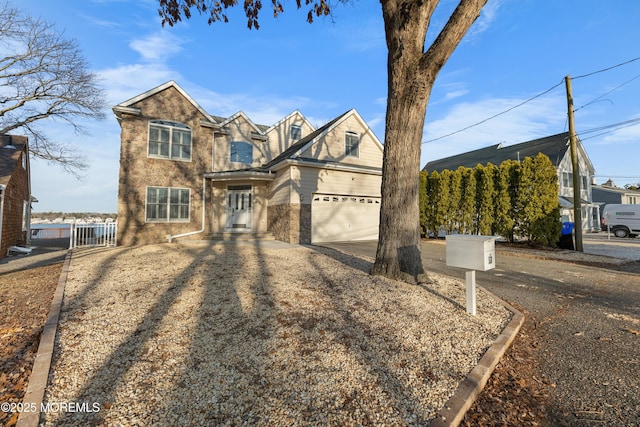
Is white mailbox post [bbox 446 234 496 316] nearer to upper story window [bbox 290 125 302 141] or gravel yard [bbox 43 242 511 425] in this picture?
gravel yard [bbox 43 242 511 425]

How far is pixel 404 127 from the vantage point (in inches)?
215

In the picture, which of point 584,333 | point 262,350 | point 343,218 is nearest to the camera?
point 262,350

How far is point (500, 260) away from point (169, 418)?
9.76 meters

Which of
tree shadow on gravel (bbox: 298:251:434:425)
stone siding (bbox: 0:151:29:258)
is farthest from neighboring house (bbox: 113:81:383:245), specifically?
tree shadow on gravel (bbox: 298:251:434:425)

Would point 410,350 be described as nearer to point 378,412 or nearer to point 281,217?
point 378,412

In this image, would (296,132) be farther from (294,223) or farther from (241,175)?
(294,223)

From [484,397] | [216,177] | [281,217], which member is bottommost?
Answer: [484,397]

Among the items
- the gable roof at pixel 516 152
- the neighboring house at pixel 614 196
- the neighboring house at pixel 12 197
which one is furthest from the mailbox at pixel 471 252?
the neighboring house at pixel 614 196

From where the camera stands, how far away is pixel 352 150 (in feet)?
51.1

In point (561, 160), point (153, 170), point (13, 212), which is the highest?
point (561, 160)

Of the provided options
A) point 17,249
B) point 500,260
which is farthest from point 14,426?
point 17,249

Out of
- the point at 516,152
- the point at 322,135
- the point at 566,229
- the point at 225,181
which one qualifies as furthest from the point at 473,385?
the point at 516,152

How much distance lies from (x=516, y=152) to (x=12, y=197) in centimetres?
3191

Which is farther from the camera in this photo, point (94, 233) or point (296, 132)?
point (296, 132)
